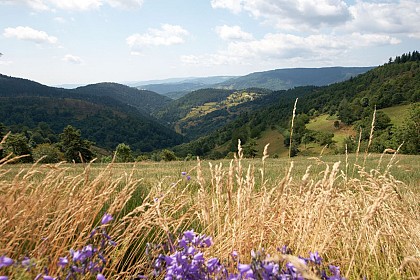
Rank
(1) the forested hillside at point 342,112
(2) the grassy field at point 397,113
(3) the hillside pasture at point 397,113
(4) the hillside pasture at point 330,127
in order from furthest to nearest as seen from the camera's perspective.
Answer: (4) the hillside pasture at point 330,127 < (1) the forested hillside at point 342,112 < (2) the grassy field at point 397,113 < (3) the hillside pasture at point 397,113

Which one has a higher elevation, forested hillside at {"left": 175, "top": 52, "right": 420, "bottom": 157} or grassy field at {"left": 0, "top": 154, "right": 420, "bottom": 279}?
grassy field at {"left": 0, "top": 154, "right": 420, "bottom": 279}

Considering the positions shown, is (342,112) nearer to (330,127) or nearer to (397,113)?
(330,127)

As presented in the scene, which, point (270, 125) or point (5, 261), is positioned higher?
point (5, 261)

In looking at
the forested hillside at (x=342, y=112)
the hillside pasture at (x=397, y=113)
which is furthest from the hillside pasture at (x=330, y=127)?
the hillside pasture at (x=397, y=113)

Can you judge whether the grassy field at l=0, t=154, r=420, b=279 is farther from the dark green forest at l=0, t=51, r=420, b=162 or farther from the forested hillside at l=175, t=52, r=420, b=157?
the forested hillside at l=175, t=52, r=420, b=157

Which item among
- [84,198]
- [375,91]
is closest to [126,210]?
[84,198]

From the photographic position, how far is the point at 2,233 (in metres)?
2.23

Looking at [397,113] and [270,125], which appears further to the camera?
[270,125]

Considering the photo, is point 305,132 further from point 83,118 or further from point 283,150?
point 83,118

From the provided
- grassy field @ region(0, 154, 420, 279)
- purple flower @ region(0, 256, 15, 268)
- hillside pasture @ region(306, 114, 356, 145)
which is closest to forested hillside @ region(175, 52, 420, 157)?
hillside pasture @ region(306, 114, 356, 145)

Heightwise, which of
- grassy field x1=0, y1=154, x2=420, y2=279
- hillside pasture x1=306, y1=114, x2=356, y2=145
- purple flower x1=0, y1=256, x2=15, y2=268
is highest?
→ purple flower x1=0, y1=256, x2=15, y2=268

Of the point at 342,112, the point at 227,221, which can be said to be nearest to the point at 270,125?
the point at 342,112

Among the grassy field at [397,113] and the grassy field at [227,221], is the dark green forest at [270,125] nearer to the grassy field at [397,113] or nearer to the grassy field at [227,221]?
the grassy field at [397,113]

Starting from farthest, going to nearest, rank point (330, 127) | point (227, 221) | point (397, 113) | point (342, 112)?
point (342, 112) < point (330, 127) < point (397, 113) < point (227, 221)
